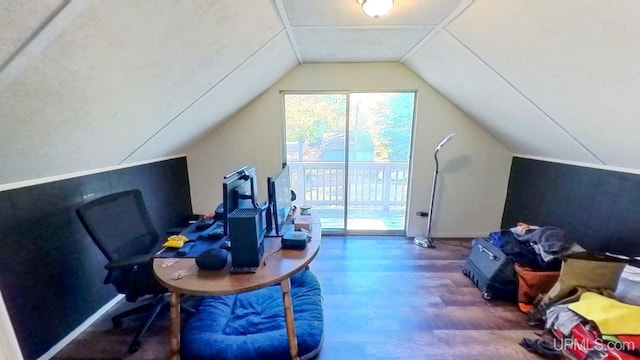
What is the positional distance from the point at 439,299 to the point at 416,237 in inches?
49.7

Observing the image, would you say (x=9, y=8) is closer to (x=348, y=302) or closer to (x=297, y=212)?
(x=297, y=212)

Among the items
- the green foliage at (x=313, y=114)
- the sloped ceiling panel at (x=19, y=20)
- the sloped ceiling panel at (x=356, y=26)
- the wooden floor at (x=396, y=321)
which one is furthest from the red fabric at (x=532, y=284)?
the sloped ceiling panel at (x=19, y=20)

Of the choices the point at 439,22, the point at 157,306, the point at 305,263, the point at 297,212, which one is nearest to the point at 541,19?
the point at 439,22

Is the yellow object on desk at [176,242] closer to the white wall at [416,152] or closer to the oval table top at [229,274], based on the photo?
the oval table top at [229,274]

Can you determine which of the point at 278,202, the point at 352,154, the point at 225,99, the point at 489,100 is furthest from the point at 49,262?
the point at 489,100

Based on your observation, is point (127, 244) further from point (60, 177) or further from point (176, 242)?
point (60, 177)

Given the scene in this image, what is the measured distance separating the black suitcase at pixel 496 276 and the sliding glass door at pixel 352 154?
132cm

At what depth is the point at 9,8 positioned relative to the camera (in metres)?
0.75

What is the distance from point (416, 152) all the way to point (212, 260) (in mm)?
2734

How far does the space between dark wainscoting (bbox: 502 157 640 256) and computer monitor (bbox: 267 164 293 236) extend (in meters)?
2.53

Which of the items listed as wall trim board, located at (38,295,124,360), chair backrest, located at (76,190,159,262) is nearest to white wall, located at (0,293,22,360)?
chair backrest, located at (76,190,159,262)

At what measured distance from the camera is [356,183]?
4320 millimetres

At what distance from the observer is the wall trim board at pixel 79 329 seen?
1672mm

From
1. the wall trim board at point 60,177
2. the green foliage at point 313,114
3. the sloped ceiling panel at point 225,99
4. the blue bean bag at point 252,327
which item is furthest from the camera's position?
the green foliage at point 313,114
